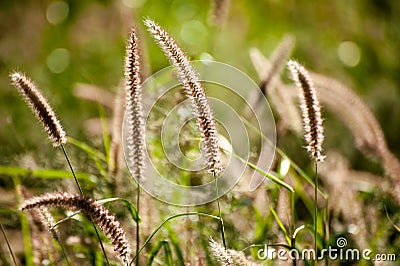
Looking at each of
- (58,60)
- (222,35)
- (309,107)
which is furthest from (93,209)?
(222,35)

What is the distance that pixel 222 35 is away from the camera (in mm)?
5504

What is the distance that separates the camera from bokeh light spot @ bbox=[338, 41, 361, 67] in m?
5.30

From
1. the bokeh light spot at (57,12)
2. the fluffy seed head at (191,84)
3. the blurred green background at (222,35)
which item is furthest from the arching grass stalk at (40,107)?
the bokeh light spot at (57,12)

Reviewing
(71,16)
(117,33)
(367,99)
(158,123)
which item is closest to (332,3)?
(367,99)

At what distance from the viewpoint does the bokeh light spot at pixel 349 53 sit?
5297 millimetres

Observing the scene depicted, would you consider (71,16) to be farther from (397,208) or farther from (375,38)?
(397,208)

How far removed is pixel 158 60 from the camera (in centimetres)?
527

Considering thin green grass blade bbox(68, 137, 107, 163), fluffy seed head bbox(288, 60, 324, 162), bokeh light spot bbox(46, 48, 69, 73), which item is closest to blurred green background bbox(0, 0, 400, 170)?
bokeh light spot bbox(46, 48, 69, 73)

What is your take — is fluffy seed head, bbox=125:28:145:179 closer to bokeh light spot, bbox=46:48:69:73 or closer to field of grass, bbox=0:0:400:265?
field of grass, bbox=0:0:400:265

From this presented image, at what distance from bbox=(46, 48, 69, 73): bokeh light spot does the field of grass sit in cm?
2

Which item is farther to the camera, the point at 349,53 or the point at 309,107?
the point at 349,53

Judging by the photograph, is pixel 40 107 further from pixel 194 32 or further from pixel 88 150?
pixel 194 32

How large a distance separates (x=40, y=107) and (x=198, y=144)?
0.96 m

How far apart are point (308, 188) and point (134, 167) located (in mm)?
1712
